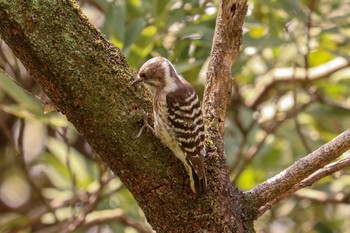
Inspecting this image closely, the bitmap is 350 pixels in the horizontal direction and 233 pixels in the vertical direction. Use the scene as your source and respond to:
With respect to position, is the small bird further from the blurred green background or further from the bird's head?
the blurred green background

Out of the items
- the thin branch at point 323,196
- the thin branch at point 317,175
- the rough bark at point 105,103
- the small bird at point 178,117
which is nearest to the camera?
the rough bark at point 105,103

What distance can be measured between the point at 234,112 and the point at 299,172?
61.4 inches

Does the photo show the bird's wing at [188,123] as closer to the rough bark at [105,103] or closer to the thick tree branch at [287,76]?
the rough bark at [105,103]

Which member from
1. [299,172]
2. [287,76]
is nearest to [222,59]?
[299,172]

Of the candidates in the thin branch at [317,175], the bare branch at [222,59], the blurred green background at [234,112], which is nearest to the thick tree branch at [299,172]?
the thin branch at [317,175]

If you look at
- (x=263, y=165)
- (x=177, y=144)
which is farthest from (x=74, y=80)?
(x=263, y=165)

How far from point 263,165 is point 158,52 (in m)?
0.77

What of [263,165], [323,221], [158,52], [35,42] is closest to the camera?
[35,42]

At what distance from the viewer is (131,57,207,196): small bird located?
1874mm

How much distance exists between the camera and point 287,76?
3592 mm

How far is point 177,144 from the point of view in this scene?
204 cm

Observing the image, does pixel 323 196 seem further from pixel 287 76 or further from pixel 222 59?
pixel 222 59

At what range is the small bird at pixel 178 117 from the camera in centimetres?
187

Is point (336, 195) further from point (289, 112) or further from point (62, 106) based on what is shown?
point (62, 106)
